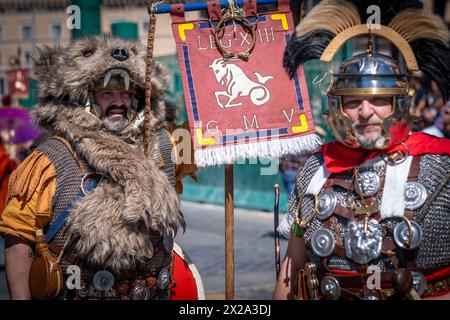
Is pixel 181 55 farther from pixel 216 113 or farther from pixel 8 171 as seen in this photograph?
pixel 8 171

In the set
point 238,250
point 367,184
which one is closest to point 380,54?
point 367,184

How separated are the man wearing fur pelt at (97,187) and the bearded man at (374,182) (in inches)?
29.0

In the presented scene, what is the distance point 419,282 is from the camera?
331 centimetres

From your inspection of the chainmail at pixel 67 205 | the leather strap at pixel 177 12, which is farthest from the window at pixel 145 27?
the chainmail at pixel 67 205

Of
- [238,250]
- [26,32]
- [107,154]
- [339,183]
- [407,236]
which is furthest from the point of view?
[26,32]

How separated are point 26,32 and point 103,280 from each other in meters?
52.2

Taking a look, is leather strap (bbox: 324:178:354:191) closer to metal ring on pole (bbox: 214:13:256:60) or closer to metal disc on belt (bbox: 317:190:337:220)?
metal disc on belt (bbox: 317:190:337:220)

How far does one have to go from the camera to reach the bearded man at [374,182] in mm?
3344

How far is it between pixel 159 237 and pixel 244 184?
975 centimetres

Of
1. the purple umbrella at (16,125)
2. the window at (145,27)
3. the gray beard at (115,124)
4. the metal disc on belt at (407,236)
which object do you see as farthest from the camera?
the window at (145,27)

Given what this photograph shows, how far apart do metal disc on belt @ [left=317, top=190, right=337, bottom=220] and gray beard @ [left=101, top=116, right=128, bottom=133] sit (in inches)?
47.3

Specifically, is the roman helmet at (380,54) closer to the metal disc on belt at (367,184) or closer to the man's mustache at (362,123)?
the man's mustache at (362,123)

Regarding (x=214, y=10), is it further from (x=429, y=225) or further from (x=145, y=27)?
(x=145, y=27)

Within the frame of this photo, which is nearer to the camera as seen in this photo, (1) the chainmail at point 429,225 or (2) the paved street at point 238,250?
(1) the chainmail at point 429,225
